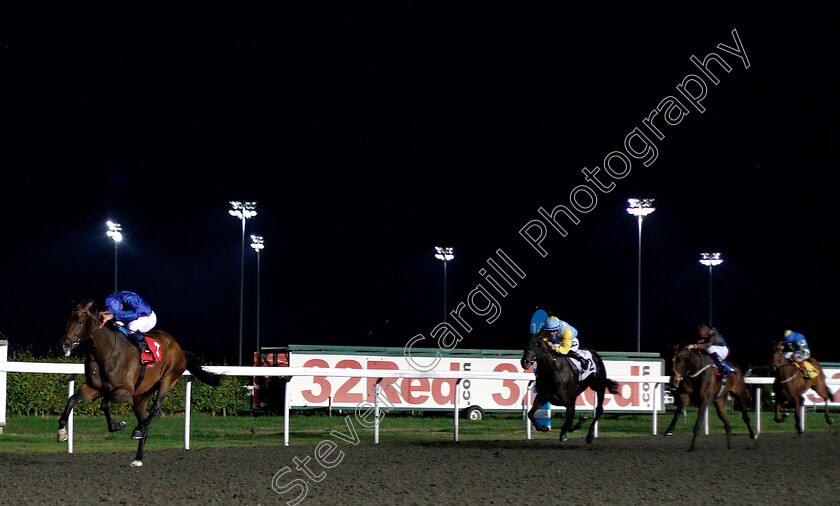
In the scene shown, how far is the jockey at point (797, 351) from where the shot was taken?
1334 cm

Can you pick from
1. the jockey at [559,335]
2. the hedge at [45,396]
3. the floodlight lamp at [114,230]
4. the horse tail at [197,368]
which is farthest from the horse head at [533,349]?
the floodlight lamp at [114,230]

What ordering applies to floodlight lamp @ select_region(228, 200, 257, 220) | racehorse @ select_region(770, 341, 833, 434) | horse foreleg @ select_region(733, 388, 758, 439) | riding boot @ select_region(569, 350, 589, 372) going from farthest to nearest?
floodlight lamp @ select_region(228, 200, 257, 220)
racehorse @ select_region(770, 341, 833, 434)
horse foreleg @ select_region(733, 388, 758, 439)
riding boot @ select_region(569, 350, 589, 372)

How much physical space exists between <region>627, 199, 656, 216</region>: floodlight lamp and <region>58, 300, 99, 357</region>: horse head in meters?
25.1

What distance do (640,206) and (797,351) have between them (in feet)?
58.5

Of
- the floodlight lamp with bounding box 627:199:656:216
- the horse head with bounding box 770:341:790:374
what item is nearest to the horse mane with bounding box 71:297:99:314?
the horse head with bounding box 770:341:790:374

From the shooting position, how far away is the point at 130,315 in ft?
26.7

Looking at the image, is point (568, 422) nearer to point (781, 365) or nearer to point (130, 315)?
point (130, 315)

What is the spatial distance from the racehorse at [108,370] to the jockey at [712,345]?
6067mm

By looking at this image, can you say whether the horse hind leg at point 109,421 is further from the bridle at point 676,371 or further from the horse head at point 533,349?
the bridle at point 676,371

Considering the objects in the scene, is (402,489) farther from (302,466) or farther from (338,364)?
(338,364)

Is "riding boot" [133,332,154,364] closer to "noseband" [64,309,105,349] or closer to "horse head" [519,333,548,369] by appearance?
"noseband" [64,309,105,349]

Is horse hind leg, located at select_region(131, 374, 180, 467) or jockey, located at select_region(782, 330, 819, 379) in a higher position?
jockey, located at select_region(782, 330, 819, 379)

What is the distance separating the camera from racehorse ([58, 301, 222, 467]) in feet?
24.0

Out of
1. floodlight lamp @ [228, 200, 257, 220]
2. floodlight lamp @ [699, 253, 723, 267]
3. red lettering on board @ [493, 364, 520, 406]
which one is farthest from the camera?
floodlight lamp @ [699, 253, 723, 267]
